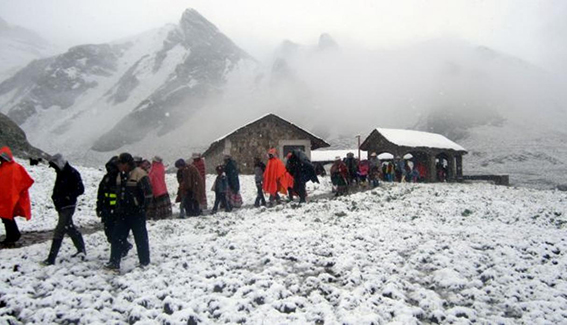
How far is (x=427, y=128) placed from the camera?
85438mm

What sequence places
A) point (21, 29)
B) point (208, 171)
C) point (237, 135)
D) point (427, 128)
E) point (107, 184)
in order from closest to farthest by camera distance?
point (107, 184) < point (237, 135) < point (208, 171) < point (427, 128) < point (21, 29)

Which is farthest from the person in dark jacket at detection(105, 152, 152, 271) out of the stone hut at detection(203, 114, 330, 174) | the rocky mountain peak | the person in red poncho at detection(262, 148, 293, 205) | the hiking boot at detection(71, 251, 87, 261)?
the rocky mountain peak

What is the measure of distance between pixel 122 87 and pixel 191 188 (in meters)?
116

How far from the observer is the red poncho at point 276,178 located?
Result: 13.6m

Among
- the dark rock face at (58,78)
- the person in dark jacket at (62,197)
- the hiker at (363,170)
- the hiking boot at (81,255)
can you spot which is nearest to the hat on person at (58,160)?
the person in dark jacket at (62,197)

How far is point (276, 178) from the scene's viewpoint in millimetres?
13719

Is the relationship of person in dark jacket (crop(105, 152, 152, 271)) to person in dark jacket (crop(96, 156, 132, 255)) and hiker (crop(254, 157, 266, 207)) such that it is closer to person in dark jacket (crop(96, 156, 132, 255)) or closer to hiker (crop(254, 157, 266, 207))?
person in dark jacket (crop(96, 156, 132, 255))

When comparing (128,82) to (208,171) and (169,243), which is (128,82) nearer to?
(208,171)

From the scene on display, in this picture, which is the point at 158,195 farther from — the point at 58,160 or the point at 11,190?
the point at 58,160

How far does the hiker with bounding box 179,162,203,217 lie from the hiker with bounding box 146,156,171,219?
1.87 ft

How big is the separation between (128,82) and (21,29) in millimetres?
85974

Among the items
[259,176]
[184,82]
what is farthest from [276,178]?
[184,82]

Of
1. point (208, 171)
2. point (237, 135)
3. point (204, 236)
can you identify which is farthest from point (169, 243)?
point (208, 171)

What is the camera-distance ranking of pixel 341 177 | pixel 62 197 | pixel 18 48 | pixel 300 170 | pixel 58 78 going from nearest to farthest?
pixel 62 197, pixel 300 170, pixel 341 177, pixel 58 78, pixel 18 48
